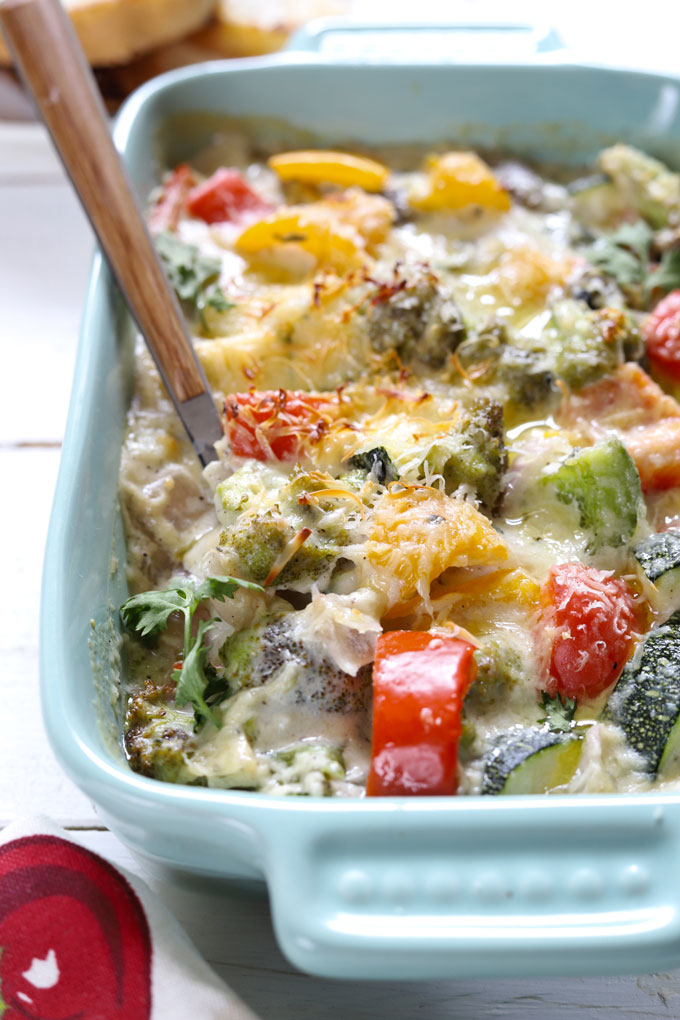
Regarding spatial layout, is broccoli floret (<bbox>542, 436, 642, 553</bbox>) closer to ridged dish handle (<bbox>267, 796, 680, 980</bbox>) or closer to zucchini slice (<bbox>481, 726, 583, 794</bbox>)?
zucchini slice (<bbox>481, 726, 583, 794</bbox>)

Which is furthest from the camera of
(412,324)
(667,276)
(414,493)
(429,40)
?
(429,40)

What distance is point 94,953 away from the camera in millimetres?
1539

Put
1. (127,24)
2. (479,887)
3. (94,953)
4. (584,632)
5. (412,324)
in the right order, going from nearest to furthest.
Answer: (479,887)
(94,953)
(584,632)
(412,324)
(127,24)

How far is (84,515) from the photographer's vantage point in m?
1.75

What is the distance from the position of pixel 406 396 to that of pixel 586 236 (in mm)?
947

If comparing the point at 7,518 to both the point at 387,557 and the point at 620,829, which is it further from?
the point at 620,829

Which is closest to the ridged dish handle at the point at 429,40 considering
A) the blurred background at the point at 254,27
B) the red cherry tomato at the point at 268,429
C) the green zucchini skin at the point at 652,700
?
the blurred background at the point at 254,27

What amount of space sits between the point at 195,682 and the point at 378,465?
549mm

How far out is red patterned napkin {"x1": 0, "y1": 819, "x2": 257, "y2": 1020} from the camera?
1.50m

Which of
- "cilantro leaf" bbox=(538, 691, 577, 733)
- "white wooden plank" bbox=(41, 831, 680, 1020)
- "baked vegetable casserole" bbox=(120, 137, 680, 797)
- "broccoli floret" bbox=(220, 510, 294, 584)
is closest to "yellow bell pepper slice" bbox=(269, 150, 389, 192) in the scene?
"baked vegetable casserole" bbox=(120, 137, 680, 797)

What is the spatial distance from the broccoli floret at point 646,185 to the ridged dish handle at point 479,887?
75.1 inches

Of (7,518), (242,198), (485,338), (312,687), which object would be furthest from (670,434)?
(7,518)

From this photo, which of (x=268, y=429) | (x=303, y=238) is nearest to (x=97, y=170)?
(x=303, y=238)

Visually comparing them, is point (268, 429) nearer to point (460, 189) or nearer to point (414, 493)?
point (414, 493)
